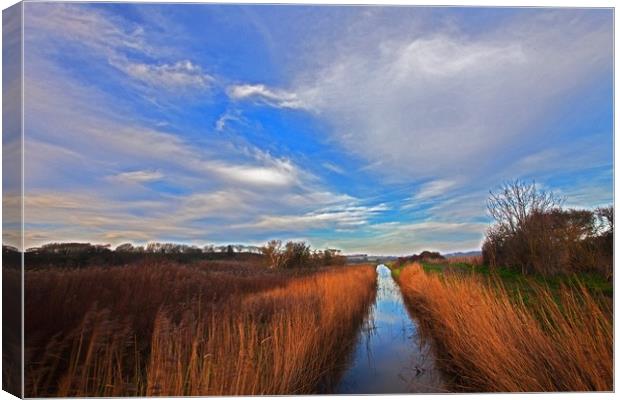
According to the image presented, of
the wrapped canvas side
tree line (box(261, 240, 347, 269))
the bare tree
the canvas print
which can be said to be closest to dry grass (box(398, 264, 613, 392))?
the canvas print

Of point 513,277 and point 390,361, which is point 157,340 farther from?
point 513,277

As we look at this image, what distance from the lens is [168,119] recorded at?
3627 mm

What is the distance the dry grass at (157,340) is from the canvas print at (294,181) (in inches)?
0.9

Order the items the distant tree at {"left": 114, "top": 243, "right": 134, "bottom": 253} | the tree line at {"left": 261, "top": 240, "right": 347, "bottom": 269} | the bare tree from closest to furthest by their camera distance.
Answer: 1. the distant tree at {"left": 114, "top": 243, "right": 134, "bottom": 253}
2. the bare tree
3. the tree line at {"left": 261, "top": 240, "right": 347, "bottom": 269}

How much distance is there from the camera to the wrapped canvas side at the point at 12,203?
10.6ft

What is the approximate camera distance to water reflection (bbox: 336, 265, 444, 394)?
3.61 m

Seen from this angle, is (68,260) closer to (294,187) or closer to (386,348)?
(294,187)

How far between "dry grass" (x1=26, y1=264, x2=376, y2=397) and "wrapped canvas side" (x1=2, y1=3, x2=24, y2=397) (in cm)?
12

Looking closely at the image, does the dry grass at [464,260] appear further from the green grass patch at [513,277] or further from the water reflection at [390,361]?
the water reflection at [390,361]

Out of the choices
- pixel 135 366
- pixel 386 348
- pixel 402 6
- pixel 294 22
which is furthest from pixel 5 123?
pixel 386 348

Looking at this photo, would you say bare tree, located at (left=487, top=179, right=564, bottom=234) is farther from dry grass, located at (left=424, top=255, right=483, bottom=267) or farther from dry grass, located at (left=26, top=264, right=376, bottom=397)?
dry grass, located at (left=26, top=264, right=376, bottom=397)

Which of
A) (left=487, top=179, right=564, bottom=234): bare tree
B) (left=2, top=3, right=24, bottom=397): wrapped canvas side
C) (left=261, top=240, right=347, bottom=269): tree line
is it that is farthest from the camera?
(left=261, top=240, right=347, bottom=269): tree line

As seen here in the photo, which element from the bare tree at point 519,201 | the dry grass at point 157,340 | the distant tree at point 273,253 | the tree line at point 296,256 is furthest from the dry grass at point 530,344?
the distant tree at point 273,253

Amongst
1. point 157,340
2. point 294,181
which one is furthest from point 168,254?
point 294,181
